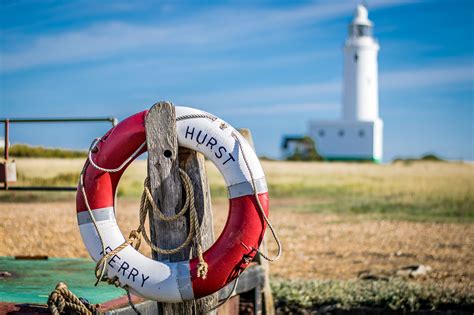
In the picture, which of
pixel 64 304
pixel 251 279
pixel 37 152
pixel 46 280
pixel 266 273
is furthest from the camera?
pixel 37 152

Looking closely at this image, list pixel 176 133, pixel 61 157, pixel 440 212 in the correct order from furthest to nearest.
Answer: pixel 440 212 → pixel 61 157 → pixel 176 133

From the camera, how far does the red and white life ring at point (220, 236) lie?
3654 millimetres

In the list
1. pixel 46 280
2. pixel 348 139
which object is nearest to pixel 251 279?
pixel 46 280

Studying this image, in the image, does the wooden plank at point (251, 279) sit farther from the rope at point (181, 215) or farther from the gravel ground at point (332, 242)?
the gravel ground at point (332, 242)

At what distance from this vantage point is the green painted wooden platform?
172 inches

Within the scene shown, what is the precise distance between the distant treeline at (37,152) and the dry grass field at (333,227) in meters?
0.10

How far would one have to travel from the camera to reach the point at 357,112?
45219mm

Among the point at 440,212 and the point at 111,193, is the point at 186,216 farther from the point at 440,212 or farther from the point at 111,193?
the point at 440,212

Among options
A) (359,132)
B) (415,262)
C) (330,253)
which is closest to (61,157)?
(330,253)

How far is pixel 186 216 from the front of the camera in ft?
12.2

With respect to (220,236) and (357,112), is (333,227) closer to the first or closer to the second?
(220,236)

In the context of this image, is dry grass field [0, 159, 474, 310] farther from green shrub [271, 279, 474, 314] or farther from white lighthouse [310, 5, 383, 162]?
white lighthouse [310, 5, 383, 162]

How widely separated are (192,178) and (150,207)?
9.3 inches

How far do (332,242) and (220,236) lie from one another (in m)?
7.63
